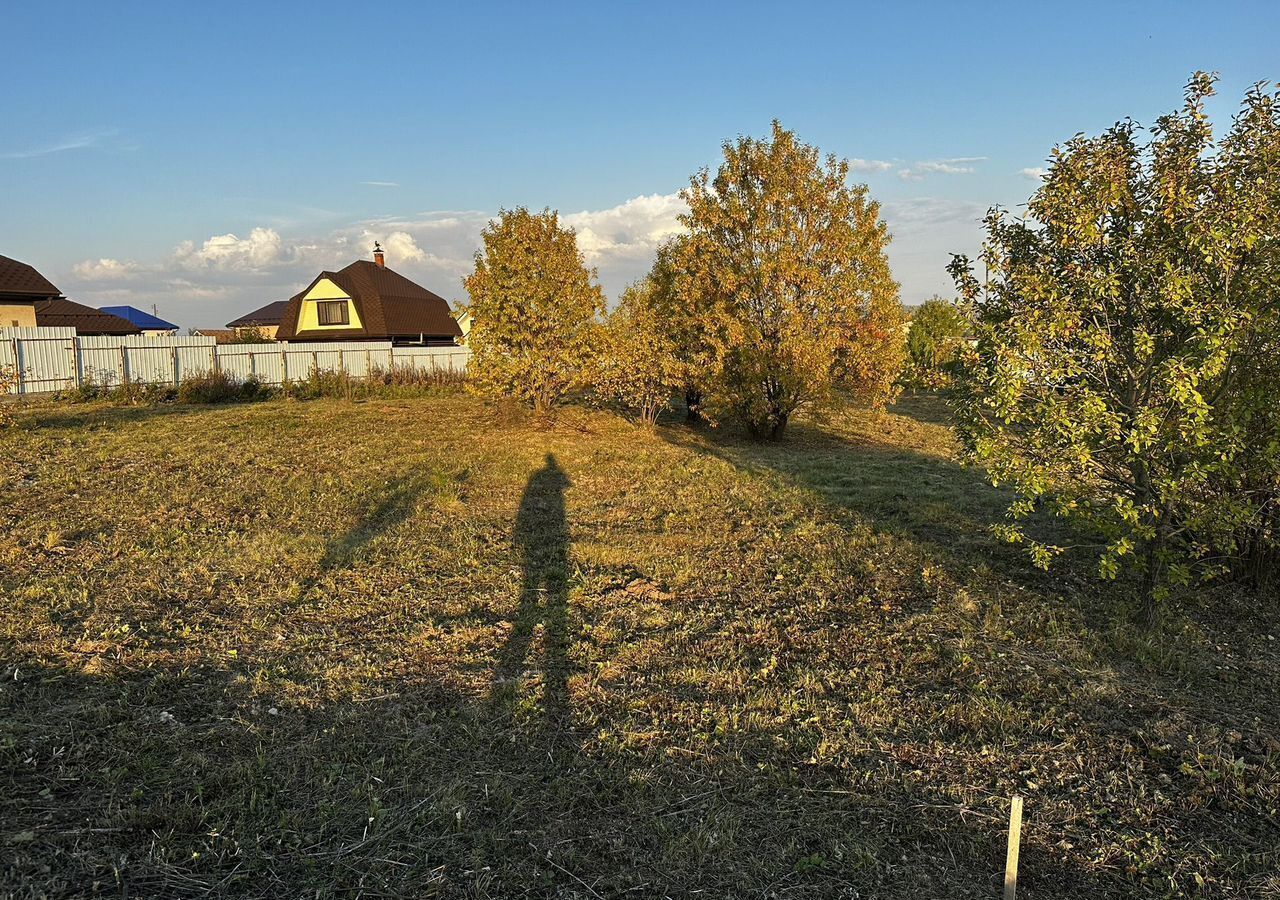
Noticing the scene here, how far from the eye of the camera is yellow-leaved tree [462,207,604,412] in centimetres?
1302

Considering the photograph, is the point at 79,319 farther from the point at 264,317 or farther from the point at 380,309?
the point at 264,317

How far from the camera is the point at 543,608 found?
5254 mm

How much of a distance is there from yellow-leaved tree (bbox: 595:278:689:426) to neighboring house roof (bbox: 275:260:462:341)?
897 inches

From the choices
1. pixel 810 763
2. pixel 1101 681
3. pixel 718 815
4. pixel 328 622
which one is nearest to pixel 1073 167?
pixel 1101 681

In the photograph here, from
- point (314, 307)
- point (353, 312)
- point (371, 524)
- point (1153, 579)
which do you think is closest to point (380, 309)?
point (353, 312)

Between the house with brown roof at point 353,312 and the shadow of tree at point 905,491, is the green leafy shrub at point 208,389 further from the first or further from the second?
the house with brown roof at point 353,312

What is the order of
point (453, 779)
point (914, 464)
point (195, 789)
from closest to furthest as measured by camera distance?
1. point (195, 789)
2. point (453, 779)
3. point (914, 464)

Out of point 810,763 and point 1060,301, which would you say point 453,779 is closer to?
point 810,763

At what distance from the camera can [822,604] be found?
17.5 feet

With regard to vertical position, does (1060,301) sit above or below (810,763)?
above

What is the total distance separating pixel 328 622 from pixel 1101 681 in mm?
4716

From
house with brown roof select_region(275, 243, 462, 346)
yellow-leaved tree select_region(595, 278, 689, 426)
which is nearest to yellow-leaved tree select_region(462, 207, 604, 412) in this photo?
yellow-leaved tree select_region(595, 278, 689, 426)

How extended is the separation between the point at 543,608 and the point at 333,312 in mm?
33712

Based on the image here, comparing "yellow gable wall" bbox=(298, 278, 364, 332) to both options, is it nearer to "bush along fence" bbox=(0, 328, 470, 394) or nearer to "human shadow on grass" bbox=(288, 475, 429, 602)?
"bush along fence" bbox=(0, 328, 470, 394)
